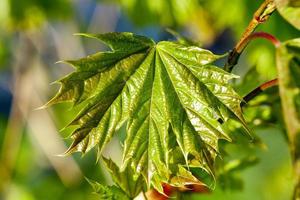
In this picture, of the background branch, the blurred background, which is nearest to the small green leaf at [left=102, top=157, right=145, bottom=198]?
the background branch

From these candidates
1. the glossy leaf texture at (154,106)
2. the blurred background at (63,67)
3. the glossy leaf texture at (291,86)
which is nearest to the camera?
the glossy leaf texture at (291,86)

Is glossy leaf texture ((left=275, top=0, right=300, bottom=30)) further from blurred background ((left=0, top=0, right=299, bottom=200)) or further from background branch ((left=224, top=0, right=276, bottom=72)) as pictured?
blurred background ((left=0, top=0, right=299, bottom=200))

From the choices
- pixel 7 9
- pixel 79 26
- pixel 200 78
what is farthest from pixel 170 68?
pixel 79 26

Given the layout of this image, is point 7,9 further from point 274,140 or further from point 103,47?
point 274,140

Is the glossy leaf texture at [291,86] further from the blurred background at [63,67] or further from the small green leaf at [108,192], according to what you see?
the blurred background at [63,67]

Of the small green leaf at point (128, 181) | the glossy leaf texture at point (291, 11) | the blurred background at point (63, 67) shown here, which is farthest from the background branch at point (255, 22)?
the blurred background at point (63, 67)
